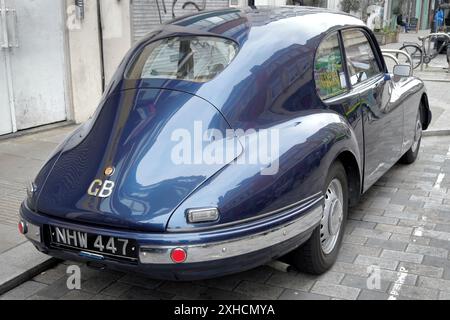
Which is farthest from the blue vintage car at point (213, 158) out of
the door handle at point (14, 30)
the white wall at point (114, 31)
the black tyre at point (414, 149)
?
the white wall at point (114, 31)

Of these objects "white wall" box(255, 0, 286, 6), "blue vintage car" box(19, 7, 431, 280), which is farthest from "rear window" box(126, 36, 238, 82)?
"white wall" box(255, 0, 286, 6)

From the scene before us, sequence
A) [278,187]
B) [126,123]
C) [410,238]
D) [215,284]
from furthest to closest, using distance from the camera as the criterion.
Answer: [410,238], [215,284], [126,123], [278,187]

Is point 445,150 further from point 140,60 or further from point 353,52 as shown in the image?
point 140,60

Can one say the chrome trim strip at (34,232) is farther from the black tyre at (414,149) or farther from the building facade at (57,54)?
the black tyre at (414,149)

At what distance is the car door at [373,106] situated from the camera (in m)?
4.40

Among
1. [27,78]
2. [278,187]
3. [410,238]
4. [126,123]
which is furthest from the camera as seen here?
[27,78]

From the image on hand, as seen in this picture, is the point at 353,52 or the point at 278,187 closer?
the point at 278,187

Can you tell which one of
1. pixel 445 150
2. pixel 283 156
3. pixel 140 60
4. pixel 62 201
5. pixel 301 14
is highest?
pixel 301 14

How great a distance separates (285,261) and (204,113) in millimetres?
1162

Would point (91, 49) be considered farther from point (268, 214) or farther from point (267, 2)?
point (267, 2)

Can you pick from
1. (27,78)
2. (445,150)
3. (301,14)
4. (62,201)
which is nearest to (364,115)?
(301,14)

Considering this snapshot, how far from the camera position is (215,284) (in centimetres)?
363

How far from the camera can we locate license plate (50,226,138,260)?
2857mm

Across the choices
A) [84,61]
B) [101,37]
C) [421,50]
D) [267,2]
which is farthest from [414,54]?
[84,61]
